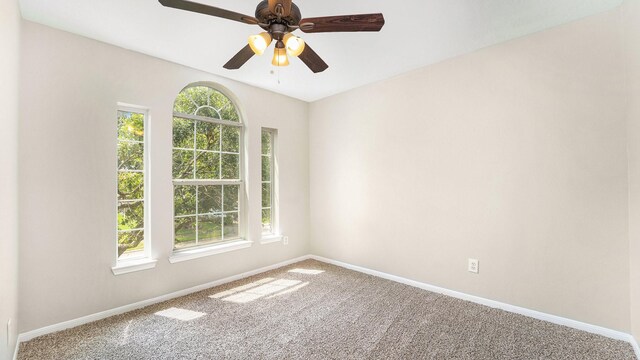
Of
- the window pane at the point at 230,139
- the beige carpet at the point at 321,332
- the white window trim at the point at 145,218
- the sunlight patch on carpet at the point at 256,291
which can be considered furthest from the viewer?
Answer: the window pane at the point at 230,139

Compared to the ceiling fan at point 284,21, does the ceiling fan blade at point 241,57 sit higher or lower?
lower

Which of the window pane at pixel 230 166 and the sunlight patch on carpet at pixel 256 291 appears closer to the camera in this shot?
the sunlight patch on carpet at pixel 256 291

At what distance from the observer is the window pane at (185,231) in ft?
9.91

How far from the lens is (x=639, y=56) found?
1.79 meters

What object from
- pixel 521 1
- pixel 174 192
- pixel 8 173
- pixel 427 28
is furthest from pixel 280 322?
pixel 521 1

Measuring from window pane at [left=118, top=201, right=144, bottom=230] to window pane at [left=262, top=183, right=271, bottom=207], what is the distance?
1473 millimetres

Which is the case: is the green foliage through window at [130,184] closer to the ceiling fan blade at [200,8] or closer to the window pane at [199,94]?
the window pane at [199,94]

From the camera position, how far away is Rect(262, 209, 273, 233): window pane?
12.6ft

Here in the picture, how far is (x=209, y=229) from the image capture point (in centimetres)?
327

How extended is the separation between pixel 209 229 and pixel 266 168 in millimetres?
1113

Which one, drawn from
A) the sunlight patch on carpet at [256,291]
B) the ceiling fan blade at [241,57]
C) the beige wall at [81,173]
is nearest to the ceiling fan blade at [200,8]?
the ceiling fan blade at [241,57]

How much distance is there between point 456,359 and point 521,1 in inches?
99.1

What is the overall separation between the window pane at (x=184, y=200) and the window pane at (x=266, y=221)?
0.98 metres

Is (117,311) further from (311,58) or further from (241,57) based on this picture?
(311,58)
